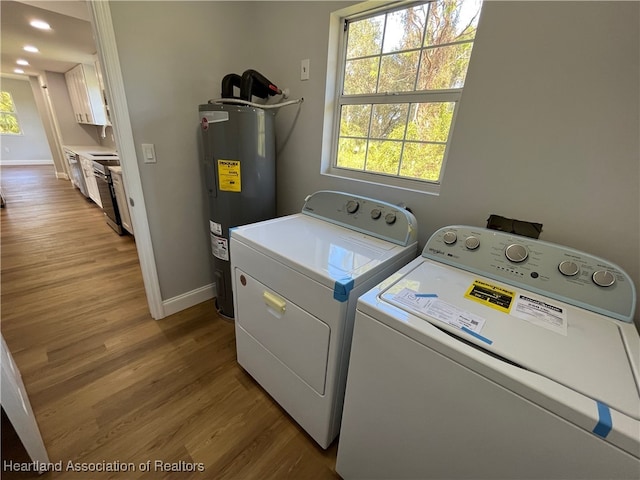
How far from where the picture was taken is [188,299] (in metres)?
2.09

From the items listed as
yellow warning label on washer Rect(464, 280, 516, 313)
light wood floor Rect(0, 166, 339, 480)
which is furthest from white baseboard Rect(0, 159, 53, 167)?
yellow warning label on washer Rect(464, 280, 516, 313)

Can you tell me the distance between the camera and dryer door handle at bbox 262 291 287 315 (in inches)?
42.0

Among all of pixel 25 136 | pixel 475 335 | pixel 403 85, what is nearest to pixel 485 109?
pixel 403 85

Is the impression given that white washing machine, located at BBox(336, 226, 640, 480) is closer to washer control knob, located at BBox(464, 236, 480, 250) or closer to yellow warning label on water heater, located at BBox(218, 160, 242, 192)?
washer control knob, located at BBox(464, 236, 480, 250)

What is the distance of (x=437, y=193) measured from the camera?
4.25 ft

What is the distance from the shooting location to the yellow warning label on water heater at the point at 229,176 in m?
1.58

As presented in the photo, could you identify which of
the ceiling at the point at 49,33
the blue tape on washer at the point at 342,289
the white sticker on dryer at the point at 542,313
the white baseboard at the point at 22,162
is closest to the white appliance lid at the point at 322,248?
the blue tape on washer at the point at 342,289

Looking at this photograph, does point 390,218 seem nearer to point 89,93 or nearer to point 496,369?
point 496,369

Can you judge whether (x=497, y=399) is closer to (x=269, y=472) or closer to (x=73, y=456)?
(x=269, y=472)

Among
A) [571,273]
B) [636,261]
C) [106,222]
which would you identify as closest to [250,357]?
[571,273]

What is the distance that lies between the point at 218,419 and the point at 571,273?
160cm

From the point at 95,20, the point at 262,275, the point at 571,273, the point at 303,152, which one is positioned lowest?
the point at 262,275

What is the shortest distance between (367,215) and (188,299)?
1.63 m

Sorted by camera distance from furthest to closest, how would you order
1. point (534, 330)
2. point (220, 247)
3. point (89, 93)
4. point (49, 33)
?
point (89, 93) < point (49, 33) < point (220, 247) < point (534, 330)
